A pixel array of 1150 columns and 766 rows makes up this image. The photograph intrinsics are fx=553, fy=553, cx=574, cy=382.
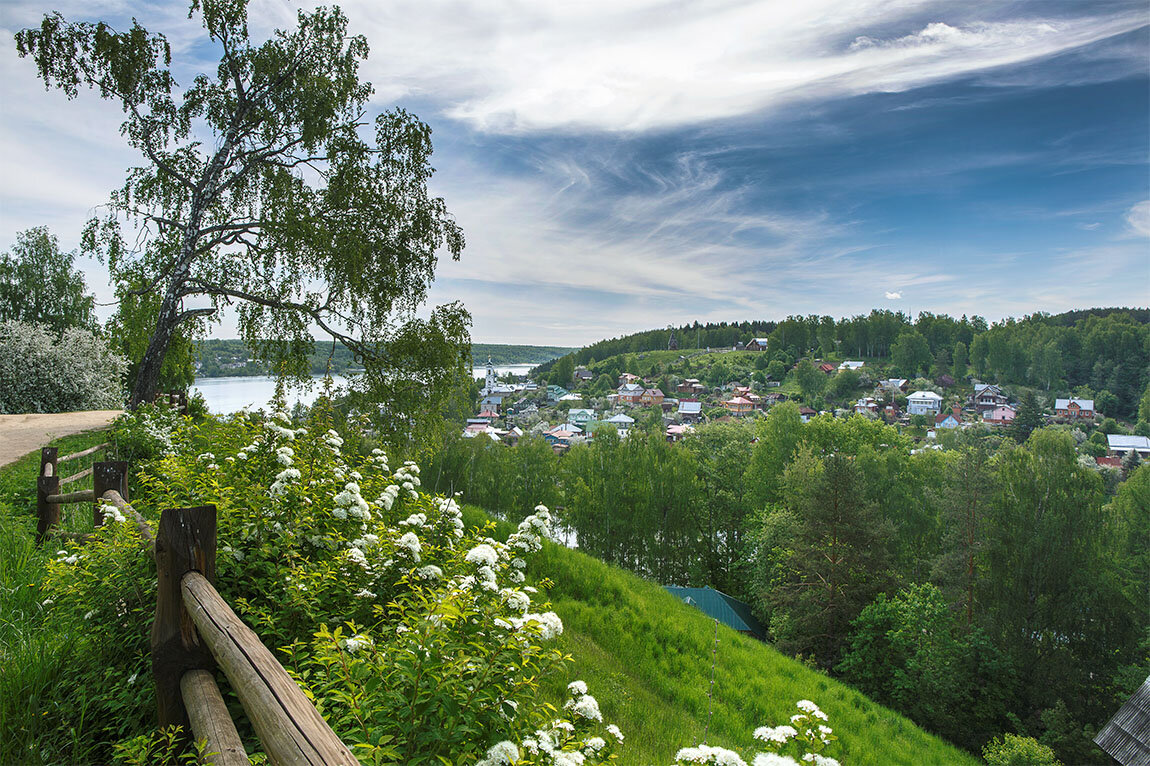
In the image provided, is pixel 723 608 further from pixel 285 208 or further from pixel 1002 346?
pixel 1002 346

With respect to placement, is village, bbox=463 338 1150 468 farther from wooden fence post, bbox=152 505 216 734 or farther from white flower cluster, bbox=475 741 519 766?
white flower cluster, bbox=475 741 519 766

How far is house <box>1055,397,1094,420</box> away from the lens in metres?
51.8

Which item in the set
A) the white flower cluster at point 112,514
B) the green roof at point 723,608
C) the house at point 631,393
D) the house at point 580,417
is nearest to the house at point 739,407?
the house at point 580,417

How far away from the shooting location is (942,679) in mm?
18891

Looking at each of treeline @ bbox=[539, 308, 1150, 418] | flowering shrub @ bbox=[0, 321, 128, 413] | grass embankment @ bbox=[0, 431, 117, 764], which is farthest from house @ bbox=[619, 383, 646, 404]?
grass embankment @ bbox=[0, 431, 117, 764]

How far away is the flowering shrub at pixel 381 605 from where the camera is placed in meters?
1.63

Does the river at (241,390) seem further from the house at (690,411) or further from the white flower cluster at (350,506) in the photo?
the house at (690,411)

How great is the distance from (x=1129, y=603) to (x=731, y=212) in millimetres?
24650

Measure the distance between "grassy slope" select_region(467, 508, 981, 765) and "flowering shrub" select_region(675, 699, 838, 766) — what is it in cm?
225

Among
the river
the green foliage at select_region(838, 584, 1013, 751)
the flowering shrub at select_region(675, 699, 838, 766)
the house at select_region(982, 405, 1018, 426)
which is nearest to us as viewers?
the flowering shrub at select_region(675, 699, 838, 766)

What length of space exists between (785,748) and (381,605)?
82.1 inches

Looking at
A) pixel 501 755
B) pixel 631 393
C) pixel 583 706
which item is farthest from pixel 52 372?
pixel 631 393

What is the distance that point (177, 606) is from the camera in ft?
6.64

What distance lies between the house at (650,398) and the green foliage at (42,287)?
78.1 metres
